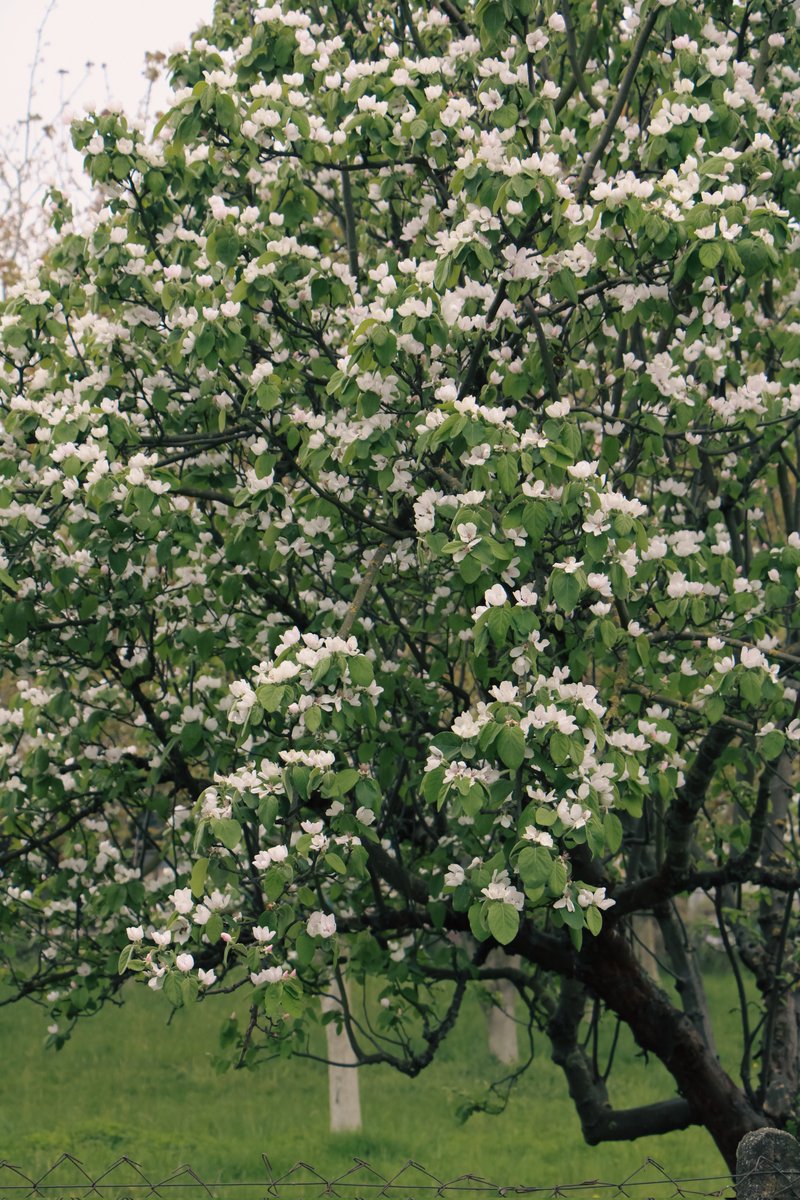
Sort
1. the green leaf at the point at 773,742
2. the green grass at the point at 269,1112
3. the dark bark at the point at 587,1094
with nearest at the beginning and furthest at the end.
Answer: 1. the green leaf at the point at 773,742
2. the dark bark at the point at 587,1094
3. the green grass at the point at 269,1112

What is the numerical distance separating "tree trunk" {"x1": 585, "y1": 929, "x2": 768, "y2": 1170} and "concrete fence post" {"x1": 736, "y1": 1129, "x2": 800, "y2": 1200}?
132 inches

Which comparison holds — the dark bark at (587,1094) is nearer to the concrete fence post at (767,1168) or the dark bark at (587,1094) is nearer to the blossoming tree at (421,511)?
the blossoming tree at (421,511)

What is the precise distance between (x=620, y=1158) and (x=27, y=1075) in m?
7.74

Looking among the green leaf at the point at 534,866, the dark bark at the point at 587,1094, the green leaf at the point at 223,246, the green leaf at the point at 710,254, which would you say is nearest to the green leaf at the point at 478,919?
the green leaf at the point at 534,866

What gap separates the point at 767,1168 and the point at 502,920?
43.5 inches

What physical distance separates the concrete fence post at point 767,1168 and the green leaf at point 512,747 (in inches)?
53.7

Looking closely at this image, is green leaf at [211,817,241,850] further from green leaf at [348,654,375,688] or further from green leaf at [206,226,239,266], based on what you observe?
green leaf at [206,226,239,266]

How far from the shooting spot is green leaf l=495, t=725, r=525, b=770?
4.48m

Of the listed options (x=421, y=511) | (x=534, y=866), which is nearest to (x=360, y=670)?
(x=421, y=511)

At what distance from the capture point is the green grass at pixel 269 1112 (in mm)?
13109

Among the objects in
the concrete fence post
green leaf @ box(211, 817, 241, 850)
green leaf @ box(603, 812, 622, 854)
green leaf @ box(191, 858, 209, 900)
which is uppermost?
green leaf @ box(603, 812, 622, 854)

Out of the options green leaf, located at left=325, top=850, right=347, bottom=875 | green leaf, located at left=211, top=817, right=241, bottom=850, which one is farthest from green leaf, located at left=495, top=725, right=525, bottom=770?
green leaf, located at left=211, top=817, right=241, bottom=850

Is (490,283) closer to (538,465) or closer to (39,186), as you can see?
(538,465)

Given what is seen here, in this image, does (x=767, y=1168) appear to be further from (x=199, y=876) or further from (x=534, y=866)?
(x=199, y=876)
